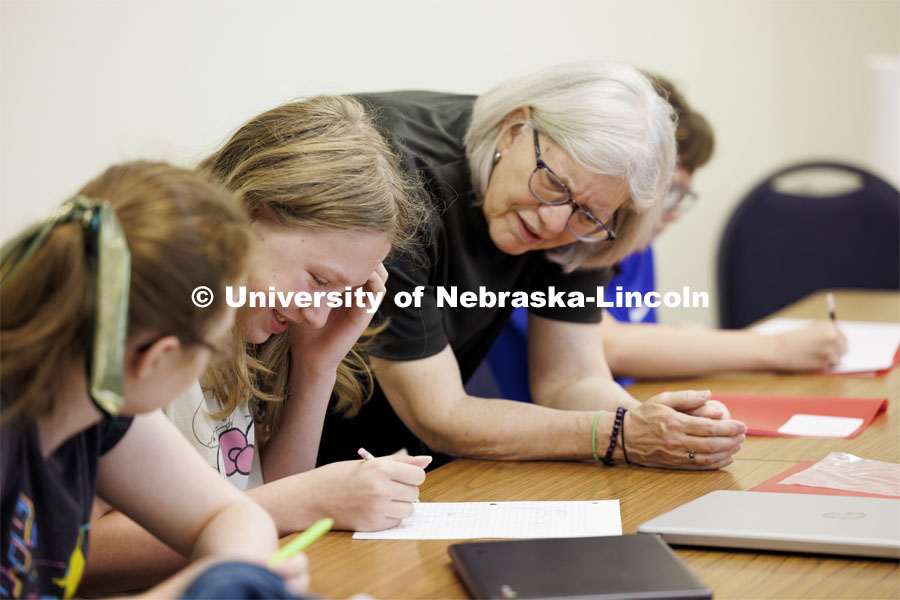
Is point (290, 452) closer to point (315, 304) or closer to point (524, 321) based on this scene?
point (315, 304)

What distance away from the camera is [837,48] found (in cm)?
360

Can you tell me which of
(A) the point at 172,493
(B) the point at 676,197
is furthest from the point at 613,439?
(B) the point at 676,197

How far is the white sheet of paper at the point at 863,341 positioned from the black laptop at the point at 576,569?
1.17m

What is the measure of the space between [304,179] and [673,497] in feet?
1.95

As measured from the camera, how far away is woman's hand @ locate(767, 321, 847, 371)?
1968 mm

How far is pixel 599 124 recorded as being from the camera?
4.82ft

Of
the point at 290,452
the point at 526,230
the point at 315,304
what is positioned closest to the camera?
the point at 315,304

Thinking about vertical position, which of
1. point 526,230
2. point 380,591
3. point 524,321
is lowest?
point 524,321

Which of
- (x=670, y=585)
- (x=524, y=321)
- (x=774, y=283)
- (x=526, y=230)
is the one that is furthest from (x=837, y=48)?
(x=670, y=585)

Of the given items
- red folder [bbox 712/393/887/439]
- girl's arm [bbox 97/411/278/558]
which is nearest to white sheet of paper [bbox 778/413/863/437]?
red folder [bbox 712/393/887/439]

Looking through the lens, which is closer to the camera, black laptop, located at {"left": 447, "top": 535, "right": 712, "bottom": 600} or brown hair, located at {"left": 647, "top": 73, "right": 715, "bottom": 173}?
black laptop, located at {"left": 447, "top": 535, "right": 712, "bottom": 600}

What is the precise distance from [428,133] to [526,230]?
0.23 m

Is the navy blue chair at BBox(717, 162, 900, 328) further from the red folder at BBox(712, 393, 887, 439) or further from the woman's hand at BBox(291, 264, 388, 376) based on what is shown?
the woman's hand at BBox(291, 264, 388, 376)

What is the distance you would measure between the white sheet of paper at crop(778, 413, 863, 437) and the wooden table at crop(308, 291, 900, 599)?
33mm
